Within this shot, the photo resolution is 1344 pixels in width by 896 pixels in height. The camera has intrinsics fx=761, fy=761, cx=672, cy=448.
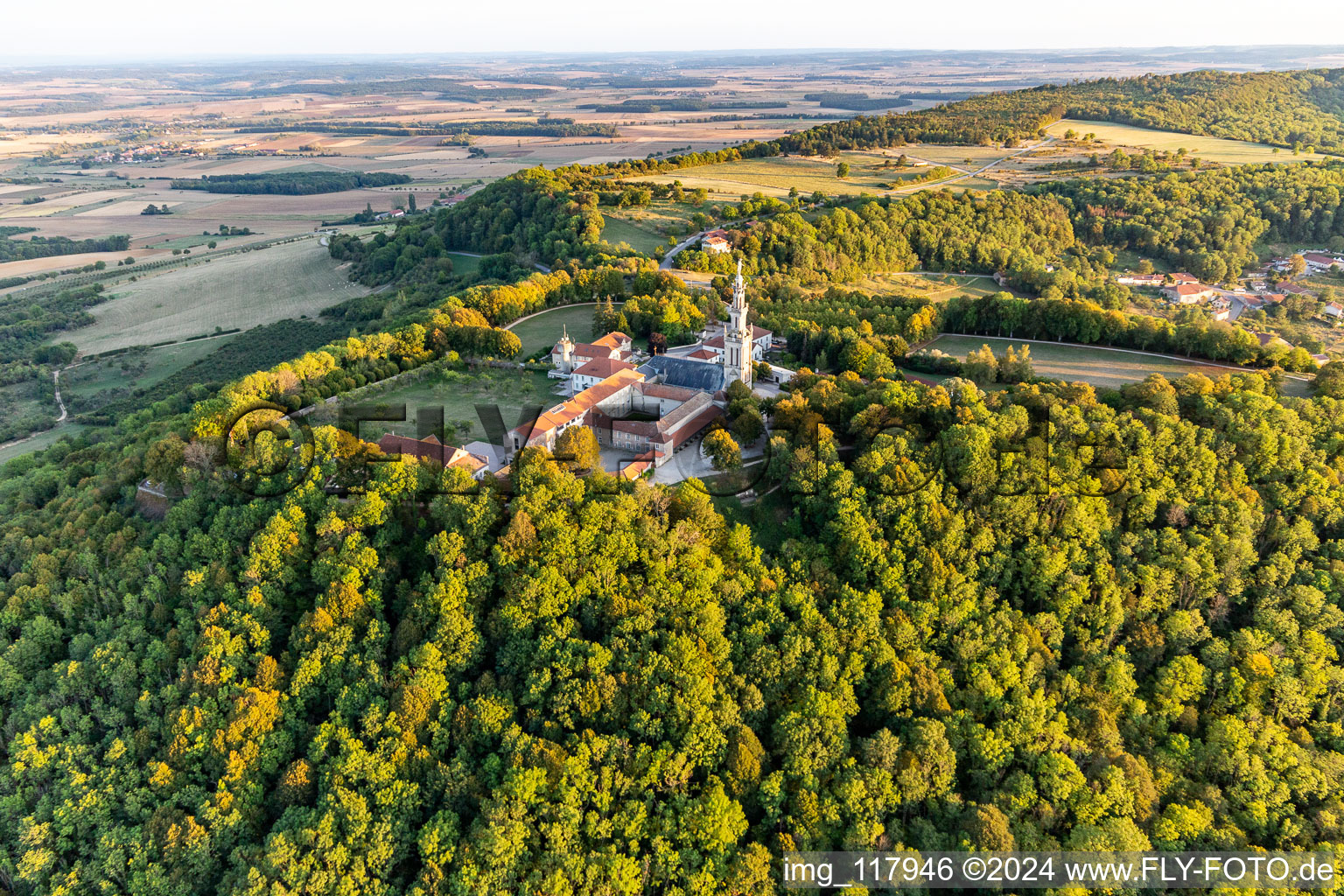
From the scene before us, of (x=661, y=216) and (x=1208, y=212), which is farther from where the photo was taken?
(x=1208, y=212)

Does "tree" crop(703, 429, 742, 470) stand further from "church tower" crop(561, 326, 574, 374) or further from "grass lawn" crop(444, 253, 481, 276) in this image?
"grass lawn" crop(444, 253, 481, 276)

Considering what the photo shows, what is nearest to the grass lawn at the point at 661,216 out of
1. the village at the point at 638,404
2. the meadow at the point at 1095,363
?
the village at the point at 638,404

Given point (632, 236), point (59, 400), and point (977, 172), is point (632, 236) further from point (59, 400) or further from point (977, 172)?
point (59, 400)

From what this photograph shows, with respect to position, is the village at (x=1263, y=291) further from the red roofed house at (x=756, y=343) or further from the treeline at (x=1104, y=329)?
the red roofed house at (x=756, y=343)

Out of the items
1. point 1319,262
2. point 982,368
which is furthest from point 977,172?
point 982,368

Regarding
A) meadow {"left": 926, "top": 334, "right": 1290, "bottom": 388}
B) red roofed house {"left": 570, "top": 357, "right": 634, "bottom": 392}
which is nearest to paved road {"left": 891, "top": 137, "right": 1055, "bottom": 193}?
meadow {"left": 926, "top": 334, "right": 1290, "bottom": 388}
